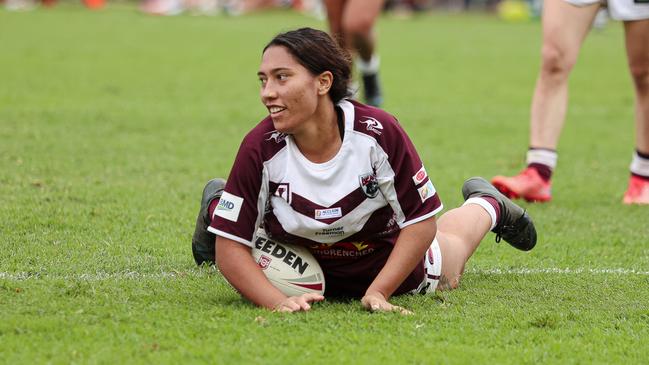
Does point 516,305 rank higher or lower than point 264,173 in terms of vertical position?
lower

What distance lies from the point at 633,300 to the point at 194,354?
1.75 m

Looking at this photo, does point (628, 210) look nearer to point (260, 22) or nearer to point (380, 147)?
point (380, 147)

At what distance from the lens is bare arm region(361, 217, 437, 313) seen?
151 inches

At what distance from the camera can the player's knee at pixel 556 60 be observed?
631 cm

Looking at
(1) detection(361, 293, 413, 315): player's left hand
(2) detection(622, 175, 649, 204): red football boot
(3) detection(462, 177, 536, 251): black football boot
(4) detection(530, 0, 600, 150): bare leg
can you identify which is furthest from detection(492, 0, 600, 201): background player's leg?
(1) detection(361, 293, 413, 315): player's left hand

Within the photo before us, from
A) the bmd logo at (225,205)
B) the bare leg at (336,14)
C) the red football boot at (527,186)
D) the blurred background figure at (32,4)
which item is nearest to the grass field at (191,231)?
the red football boot at (527,186)

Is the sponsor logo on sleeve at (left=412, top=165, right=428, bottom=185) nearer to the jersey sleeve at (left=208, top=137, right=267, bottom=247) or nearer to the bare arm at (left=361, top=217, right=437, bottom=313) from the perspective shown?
the bare arm at (left=361, top=217, right=437, bottom=313)

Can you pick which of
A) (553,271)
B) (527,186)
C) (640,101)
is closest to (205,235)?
(553,271)

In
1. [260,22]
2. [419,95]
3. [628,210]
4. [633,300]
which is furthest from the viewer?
[260,22]

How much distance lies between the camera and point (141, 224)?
17.5 feet

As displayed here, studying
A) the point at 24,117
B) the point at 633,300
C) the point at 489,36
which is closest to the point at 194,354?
the point at 633,300

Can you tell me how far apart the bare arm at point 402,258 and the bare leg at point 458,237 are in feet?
1.30

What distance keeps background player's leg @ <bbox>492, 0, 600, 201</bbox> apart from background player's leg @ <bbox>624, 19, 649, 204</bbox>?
0.87 ft

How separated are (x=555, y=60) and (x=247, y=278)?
10.3 ft
